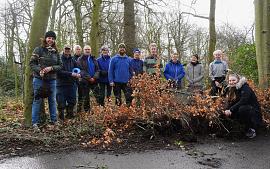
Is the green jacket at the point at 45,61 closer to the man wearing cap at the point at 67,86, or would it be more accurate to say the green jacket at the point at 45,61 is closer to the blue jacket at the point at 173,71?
the man wearing cap at the point at 67,86

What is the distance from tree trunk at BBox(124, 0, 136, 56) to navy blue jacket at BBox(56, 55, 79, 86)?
12.7ft

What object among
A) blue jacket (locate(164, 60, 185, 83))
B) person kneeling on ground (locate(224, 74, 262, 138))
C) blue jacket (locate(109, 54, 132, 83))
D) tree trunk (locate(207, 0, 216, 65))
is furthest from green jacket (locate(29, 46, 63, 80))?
tree trunk (locate(207, 0, 216, 65))

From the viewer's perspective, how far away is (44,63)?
29.3 ft

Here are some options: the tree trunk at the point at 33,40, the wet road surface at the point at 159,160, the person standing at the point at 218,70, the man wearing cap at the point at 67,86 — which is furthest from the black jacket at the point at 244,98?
the tree trunk at the point at 33,40

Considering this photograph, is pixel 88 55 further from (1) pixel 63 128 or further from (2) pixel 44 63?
(1) pixel 63 128

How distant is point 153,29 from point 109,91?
46.5 ft

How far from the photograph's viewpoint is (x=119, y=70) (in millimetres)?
10477

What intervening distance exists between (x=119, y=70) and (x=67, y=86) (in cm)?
149

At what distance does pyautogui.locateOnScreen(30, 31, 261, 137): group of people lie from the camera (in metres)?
8.74

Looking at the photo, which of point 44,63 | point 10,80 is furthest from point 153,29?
point 44,63

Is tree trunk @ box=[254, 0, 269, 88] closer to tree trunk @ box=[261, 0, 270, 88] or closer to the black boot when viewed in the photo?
tree trunk @ box=[261, 0, 270, 88]

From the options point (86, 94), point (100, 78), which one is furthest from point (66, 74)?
point (100, 78)

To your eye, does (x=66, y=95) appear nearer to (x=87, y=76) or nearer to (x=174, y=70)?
(x=87, y=76)

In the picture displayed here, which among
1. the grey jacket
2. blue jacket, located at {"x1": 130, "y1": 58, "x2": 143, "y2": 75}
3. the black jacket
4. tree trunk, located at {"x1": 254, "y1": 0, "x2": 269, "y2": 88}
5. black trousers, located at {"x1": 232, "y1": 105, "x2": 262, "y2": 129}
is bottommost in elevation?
black trousers, located at {"x1": 232, "y1": 105, "x2": 262, "y2": 129}
